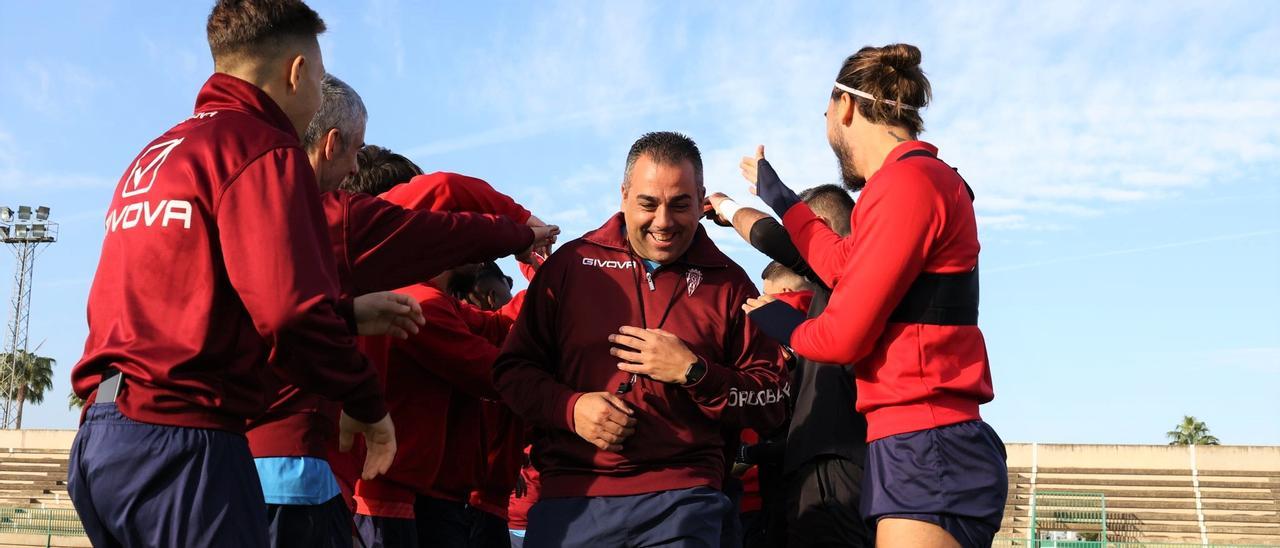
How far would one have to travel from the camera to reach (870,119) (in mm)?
3502

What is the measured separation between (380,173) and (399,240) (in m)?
1.33

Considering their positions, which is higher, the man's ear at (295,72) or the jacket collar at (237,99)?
the man's ear at (295,72)

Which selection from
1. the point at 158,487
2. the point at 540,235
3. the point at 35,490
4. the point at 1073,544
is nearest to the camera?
the point at 158,487

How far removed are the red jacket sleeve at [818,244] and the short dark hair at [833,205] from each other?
94 cm

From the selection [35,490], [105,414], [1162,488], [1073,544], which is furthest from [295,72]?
[35,490]

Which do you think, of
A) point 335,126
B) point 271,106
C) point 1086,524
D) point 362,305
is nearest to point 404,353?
point 335,126

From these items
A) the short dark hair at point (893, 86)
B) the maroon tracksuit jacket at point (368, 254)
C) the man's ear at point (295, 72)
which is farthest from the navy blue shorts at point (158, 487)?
the short dark hair at point (893, 86)

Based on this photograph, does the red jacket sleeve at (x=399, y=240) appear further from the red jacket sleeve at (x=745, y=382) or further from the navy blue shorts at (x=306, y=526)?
the red jacket sleeve at (x=745, y=382)

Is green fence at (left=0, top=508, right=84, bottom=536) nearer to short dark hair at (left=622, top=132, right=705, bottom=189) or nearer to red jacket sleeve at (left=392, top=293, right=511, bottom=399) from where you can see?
red jacket sleeve at (left=392, top=293, right=511, bottom=399)

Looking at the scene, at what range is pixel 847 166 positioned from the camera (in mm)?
3613

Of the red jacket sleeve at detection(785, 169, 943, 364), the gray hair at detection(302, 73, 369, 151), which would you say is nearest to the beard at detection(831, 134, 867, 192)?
the red jacket sleeve at detection(785, 169, 943, 364)

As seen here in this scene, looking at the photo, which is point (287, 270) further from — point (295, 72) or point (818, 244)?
point (818, 244)

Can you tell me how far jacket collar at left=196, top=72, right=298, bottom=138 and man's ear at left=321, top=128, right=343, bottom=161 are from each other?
708mm

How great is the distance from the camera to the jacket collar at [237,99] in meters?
2.85
